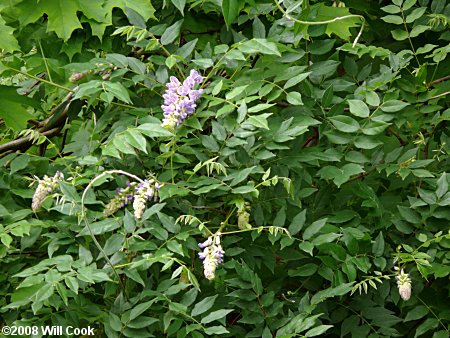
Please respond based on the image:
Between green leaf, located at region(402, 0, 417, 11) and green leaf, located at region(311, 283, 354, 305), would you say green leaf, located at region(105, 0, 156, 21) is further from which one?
green leaf, located at region(311, 283, 354, 305)

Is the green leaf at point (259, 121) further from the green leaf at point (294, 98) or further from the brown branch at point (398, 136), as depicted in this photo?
the brown branch at point (398, 136)

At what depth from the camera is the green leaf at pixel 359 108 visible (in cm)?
221

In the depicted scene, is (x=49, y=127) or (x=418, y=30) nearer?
(x=418, y=30)

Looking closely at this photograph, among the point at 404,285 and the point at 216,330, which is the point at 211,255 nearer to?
the point at 216,330

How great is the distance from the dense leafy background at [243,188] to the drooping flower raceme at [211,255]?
6 centimetres

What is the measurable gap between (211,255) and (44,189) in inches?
20.0

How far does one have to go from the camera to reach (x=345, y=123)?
223cm

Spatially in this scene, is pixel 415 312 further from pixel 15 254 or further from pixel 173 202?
pixel 15 254

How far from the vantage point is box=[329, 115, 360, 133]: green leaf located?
7.26 ft

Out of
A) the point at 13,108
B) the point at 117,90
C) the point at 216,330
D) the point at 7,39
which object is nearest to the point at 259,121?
the point at 117,90

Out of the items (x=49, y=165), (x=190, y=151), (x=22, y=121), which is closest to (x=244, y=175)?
(x=190, y=151)

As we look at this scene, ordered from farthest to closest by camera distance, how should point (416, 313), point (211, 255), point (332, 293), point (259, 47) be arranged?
point (416, 313), point (259, 47), point (332, 293), point (211, 255)

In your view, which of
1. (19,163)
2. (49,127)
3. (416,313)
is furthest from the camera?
(49,127)

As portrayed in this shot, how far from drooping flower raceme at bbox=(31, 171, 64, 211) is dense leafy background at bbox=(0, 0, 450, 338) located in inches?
1.4
